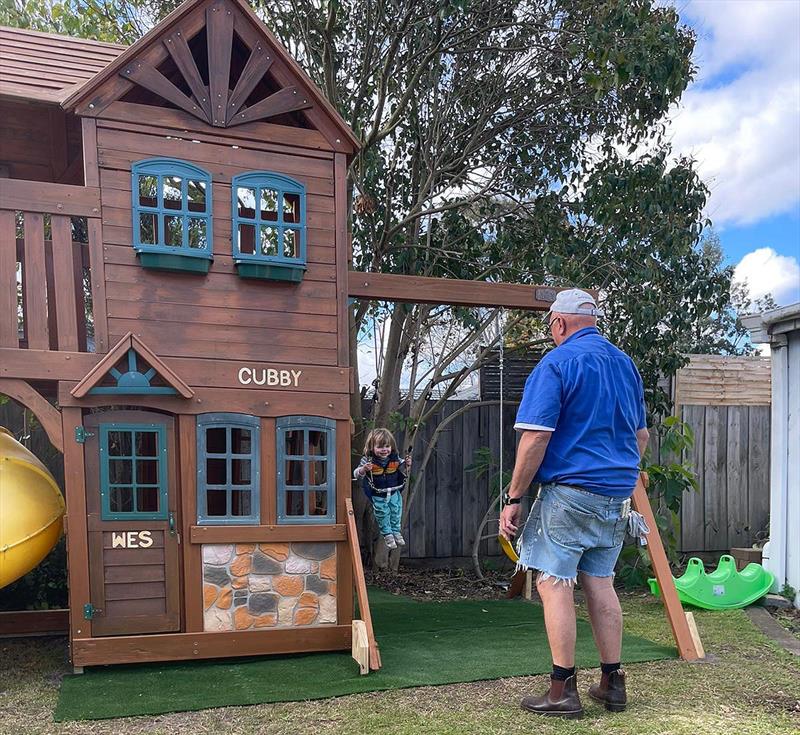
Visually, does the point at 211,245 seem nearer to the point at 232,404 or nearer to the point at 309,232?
the point at 309,232

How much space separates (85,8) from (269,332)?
464 cm

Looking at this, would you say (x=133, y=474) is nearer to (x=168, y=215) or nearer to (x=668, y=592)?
(x=168, y=215)

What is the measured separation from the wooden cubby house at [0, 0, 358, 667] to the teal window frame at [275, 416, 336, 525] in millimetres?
13

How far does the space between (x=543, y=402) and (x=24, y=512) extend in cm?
278

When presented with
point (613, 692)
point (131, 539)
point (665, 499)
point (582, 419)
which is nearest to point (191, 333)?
point (131, 539)

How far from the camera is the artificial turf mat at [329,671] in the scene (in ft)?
12.1

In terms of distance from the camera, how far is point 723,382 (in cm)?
826

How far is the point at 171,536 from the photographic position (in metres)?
4.37

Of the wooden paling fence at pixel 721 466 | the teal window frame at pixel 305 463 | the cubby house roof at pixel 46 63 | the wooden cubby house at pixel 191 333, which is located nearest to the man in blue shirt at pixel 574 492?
the teal window frame at pixel 305 463

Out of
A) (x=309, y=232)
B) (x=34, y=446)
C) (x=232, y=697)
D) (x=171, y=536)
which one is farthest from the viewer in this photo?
(x=34, y=446)

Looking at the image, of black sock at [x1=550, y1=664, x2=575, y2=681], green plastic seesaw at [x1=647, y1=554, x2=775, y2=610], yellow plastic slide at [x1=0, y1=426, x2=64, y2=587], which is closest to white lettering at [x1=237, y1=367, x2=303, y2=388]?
yellow plastic slide at [x1=0, y1=426, x2=64, y2=587]

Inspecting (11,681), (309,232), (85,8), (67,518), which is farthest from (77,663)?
(85,8)

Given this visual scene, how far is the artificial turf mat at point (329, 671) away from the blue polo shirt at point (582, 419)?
4.46 ft

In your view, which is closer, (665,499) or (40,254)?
(40,254)
